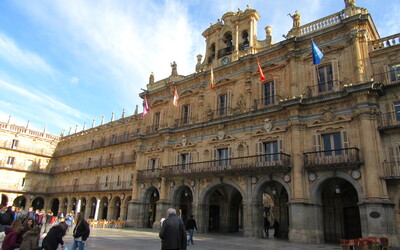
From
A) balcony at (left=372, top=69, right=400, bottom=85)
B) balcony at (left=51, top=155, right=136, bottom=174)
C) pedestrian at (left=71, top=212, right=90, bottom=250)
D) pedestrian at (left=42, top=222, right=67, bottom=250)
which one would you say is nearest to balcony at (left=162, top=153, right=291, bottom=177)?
balcony at (left=372, top=69, right=400, bottom=85)

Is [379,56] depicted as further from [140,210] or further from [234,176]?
[140,210]

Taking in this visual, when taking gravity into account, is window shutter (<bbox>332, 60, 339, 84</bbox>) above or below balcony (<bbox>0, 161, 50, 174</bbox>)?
above

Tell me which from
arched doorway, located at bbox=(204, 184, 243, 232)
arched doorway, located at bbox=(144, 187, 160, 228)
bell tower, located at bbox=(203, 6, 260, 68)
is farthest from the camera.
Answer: arched doorway, located at bbox=(144, 187, 160, 228)

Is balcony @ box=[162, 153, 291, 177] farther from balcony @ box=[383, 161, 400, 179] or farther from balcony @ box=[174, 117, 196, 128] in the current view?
balcony @ box=[383, 161, 400, 179]

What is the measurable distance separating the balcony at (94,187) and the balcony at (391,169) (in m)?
26.0

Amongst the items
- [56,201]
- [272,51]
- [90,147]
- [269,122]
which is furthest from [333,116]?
[56,201]

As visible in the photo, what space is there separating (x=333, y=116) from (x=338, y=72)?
10.7 feet

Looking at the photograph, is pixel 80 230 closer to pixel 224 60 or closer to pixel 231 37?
pixel 224 60

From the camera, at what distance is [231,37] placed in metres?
29.3

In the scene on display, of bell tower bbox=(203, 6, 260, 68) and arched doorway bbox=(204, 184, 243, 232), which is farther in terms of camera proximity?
bell tower bbox=(203, 6, 260, 68)

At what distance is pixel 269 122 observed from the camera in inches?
882

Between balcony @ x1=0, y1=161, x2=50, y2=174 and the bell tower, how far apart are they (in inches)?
1304

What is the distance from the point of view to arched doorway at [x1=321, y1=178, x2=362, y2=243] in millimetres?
20125

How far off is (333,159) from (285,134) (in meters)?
3.87
